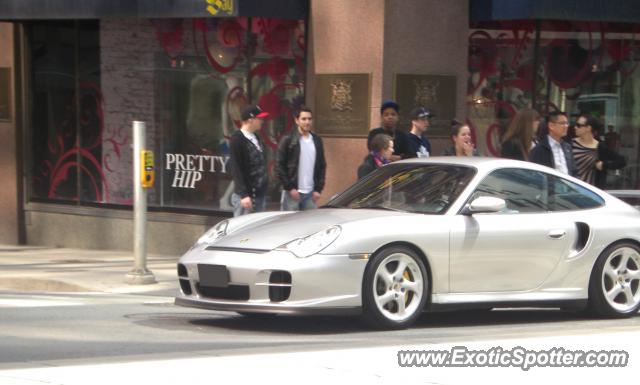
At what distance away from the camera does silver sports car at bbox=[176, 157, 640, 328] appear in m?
9.32

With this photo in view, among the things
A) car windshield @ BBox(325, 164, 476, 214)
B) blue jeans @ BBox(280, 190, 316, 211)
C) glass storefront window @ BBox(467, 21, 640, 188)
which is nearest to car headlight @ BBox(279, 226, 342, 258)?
car windshield @ BBox(325, 164, 476, 214)

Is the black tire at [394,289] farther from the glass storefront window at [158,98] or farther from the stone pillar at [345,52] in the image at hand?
the glass storefront window at [158,98]

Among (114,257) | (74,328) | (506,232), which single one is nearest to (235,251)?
(74,328)

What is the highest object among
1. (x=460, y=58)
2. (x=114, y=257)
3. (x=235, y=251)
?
(x=460, y=58)

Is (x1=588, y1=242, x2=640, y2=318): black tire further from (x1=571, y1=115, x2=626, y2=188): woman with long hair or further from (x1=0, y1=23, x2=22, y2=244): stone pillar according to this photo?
(x1=0, y1=23, x2=22, y2=244): stone pillar

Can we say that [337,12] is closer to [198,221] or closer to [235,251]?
[198,221]

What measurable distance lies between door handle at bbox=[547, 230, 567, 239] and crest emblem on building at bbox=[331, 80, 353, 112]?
523cm

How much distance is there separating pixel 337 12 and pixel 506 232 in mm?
5825

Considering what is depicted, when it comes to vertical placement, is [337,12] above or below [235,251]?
above

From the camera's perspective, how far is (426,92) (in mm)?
15273

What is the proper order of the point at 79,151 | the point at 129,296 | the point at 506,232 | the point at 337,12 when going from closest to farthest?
the point at 506,232 → the point at 129,296 → the point at 337,12 → the point at 79,151

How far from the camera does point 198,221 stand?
16391 mm

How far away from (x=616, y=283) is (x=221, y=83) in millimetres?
7141

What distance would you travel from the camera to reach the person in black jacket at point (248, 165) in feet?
44.2
